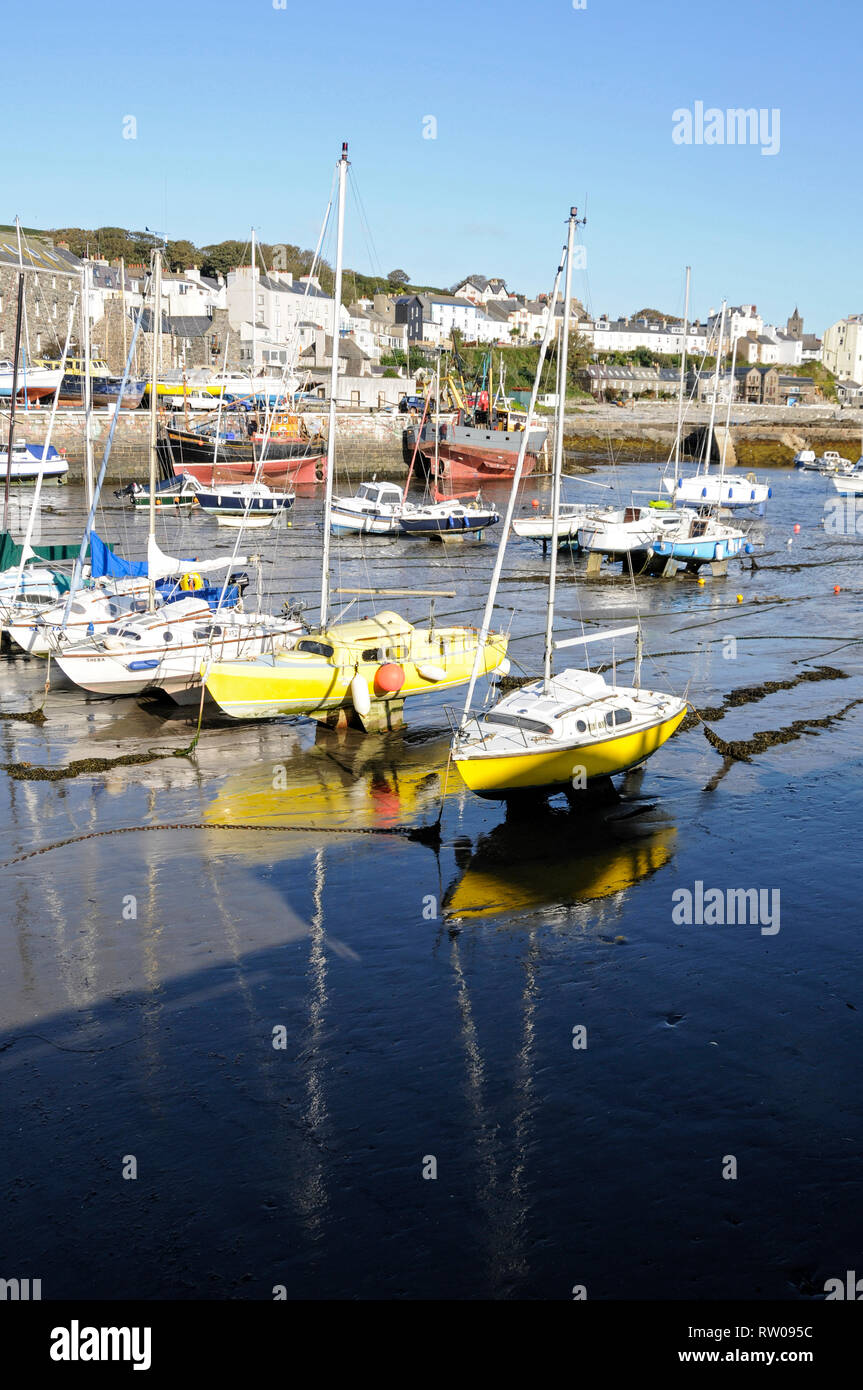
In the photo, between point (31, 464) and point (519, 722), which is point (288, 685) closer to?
point (519, 722)

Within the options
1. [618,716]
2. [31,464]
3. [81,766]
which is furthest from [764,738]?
[31,464]

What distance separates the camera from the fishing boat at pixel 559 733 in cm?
1816

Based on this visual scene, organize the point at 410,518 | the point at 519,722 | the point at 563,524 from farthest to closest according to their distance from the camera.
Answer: the point at 410,518
the point at 563,524
the point at 519,722

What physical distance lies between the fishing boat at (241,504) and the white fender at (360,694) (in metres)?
36.7

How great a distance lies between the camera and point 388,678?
925 inches

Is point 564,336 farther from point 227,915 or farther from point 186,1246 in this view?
point 186,1246

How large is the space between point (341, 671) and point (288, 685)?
1090mm

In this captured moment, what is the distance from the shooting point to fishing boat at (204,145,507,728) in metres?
23.0

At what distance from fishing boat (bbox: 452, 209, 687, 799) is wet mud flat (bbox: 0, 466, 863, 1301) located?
3.04 ft

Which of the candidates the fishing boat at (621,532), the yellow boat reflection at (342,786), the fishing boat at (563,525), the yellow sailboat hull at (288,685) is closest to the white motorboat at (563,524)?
the fishing boat at (563,525)

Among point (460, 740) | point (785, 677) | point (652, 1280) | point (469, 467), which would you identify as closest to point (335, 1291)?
point (652, 1280)

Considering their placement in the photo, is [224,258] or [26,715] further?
[224,258]

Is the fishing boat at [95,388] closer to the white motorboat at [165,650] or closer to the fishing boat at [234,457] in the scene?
the fishing boat at [234,457]

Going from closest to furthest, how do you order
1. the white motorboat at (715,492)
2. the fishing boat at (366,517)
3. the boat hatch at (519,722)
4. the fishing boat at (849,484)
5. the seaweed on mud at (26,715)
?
the boat hatch at (519,722), the seaweed on mud at (26,715), the fishing boat at (366,517), the white motorboat at (715,492), the fishing boat at (849,484)
